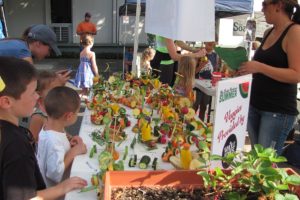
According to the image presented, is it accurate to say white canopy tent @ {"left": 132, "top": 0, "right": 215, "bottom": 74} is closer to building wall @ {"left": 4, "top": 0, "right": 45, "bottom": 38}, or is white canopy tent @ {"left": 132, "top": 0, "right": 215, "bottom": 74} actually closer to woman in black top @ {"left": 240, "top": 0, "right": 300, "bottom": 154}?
woman in black top @ {"left": 240, "top": 0, "right": 300, "bottom": 154}

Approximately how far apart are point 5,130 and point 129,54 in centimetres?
713

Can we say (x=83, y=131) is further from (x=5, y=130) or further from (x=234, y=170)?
(x=234, y=170)

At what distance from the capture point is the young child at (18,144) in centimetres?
111

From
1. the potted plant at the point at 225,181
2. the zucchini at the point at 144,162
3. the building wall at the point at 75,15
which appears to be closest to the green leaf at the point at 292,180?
the potted plant at the point at 225,181

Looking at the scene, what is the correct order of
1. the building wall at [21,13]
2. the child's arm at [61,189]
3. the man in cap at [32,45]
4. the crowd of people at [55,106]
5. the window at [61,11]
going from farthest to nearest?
the window at [61,11] → the building wall at [21,13] → the man in cap at [32,45] → the child's arm at [61,189] → the crowd of people at [55,106]

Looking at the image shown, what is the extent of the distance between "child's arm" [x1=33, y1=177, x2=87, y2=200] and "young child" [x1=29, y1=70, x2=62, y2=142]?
2.45 ft

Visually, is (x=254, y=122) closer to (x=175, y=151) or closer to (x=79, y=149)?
(x=175, y=151)

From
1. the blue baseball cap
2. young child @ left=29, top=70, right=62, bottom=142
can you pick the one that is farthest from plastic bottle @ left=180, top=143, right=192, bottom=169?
the blue baseball cap

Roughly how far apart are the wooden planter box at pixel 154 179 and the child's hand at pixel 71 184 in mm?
212

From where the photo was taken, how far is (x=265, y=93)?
2154mm

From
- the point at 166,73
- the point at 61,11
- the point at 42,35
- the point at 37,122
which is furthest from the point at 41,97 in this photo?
the point at 61,11

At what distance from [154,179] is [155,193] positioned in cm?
6

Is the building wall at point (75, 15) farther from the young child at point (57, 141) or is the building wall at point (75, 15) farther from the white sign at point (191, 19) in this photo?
the young child at point (57, 141)

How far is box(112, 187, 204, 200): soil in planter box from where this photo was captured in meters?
1.16
